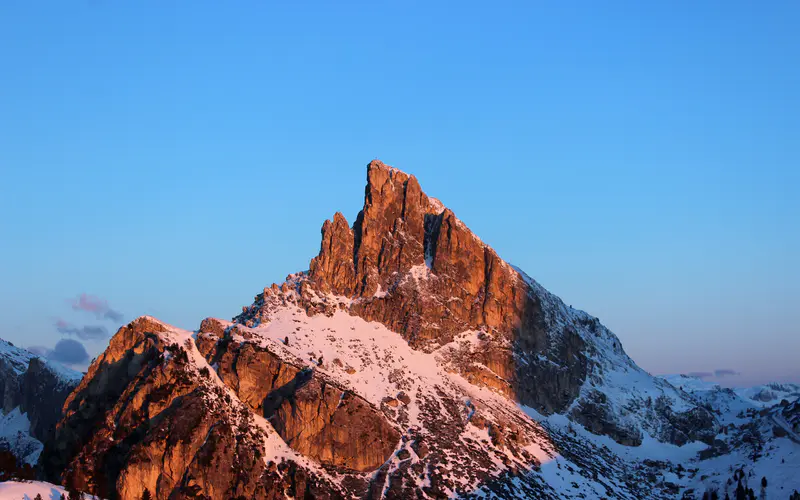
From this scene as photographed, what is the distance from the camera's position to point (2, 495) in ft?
615

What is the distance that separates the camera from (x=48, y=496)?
196 m

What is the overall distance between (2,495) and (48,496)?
10.6 meters
